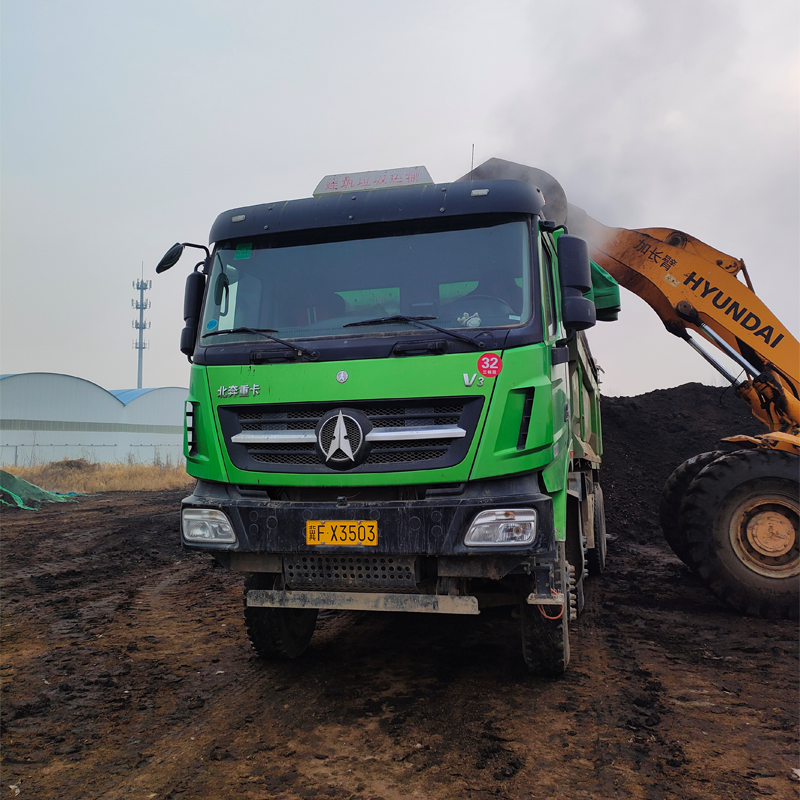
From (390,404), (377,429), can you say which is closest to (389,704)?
(377,429)

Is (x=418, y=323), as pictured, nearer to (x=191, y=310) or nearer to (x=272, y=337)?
(x=272, y=337)

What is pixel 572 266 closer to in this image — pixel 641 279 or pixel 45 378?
pixel 641 279

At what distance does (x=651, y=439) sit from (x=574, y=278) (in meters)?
9.71

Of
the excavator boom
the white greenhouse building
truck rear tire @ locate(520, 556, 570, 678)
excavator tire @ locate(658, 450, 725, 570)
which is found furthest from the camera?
the white greenhouse building

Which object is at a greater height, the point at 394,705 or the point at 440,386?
the point at 440,386

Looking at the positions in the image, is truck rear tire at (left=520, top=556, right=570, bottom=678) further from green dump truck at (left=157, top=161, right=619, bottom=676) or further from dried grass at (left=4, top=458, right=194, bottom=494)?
dried grass at (left=4, top=458, right=194, bottom=494)

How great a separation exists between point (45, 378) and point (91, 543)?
2447 cm

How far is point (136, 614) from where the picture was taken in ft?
21.6

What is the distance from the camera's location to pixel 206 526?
13.6ft

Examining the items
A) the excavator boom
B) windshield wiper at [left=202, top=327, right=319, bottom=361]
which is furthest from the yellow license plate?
the excavator boom

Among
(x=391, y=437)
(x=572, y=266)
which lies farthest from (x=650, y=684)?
(x=572, y=266)

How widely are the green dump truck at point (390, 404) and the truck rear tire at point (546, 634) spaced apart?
14 millimetres

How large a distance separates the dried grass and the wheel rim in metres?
18.9

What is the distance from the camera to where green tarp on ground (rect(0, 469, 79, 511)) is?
15.8m
